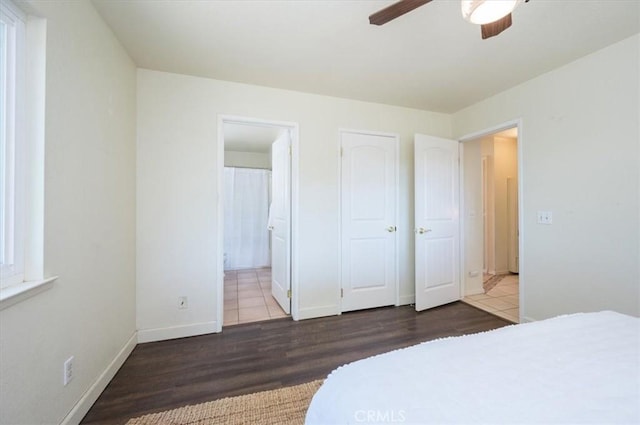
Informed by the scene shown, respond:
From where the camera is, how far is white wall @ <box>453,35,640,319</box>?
188cm

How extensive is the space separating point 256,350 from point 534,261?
8.73 feet

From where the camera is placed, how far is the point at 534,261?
246 centimetres

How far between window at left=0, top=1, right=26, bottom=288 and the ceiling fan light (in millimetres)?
1882

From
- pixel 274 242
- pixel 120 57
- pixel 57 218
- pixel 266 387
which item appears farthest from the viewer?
pixel 274 242

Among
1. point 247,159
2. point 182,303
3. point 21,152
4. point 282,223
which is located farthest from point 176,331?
point 247,159

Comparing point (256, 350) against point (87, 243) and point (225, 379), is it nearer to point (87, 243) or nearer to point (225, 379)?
point (225, 379)

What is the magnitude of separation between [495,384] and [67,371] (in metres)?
1.89

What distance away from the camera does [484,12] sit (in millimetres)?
1089

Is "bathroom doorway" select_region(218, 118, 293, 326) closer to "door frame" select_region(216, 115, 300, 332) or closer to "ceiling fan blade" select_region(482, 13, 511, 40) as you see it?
"door frame" select_region(216, 115, 300, 332)

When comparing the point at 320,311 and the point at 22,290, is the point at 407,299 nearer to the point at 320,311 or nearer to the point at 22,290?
the point at 320,311

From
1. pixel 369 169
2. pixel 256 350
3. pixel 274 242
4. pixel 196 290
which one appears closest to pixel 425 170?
pixel 369 169

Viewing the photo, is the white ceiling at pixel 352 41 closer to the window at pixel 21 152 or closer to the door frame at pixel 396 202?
the door frame at pixel 396 202

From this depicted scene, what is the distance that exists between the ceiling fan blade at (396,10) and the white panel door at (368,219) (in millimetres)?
1634

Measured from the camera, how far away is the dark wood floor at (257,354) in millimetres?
1596
